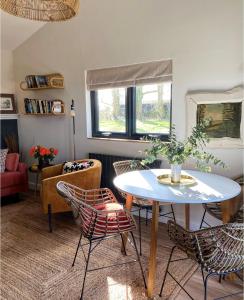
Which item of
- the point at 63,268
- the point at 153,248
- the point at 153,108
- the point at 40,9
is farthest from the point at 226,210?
the point at 40,9

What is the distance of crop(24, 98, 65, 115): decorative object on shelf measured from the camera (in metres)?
3.82

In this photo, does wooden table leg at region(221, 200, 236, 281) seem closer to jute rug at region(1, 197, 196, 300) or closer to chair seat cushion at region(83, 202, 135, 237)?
jute rug at region(1, 197, 196, 300)

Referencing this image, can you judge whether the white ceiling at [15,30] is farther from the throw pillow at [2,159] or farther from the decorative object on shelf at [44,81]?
the throw pillow at [2,159]

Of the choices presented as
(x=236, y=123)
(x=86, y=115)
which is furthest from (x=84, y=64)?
(x=236, y=123)

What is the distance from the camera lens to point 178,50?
2.81 meters

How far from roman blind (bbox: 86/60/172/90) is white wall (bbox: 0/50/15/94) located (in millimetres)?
1664

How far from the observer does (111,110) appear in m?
3.63

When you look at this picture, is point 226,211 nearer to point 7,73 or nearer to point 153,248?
point 153,248

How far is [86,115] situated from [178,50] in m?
1.53

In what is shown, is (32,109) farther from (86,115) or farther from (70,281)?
(70,281)

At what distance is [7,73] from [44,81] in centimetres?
92

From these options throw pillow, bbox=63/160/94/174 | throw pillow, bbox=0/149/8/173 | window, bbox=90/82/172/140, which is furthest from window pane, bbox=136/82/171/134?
throw pillow, bbox=0/149/8/173

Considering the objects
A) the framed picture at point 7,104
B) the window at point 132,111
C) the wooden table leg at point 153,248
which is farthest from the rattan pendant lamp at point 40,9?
the framed picture at point 7,104

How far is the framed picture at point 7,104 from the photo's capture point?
4.35 metres
